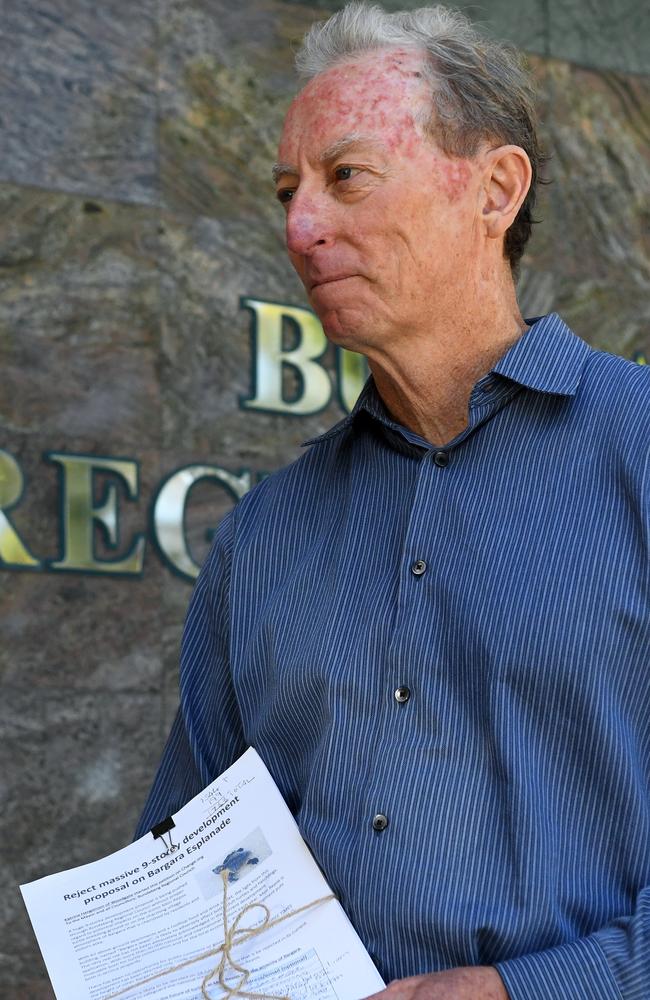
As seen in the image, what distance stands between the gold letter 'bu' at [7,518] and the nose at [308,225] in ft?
6.87

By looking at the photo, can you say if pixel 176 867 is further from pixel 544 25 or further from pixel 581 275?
pixel 544 25

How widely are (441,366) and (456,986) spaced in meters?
0.77

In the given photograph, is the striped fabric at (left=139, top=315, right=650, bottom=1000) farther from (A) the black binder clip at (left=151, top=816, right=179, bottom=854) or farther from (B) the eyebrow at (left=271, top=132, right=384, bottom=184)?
(B) the eyebrow at (left=271, top=132, right=384, bottom=184)

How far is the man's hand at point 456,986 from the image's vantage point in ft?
5.58

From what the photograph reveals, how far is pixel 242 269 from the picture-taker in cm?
451

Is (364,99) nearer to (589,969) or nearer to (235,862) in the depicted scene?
(235,862)

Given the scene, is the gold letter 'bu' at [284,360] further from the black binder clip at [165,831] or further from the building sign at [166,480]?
the black binder clip at [165,831]

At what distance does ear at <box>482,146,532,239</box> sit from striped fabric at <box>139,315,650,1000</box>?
15cm

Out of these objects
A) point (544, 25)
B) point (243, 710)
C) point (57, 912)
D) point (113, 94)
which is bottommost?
point (57, 912)

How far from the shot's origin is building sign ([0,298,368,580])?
405cm

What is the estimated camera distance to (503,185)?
2.18 meters

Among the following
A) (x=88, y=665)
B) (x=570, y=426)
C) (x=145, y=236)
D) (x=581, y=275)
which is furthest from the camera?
(x=581, y=275)

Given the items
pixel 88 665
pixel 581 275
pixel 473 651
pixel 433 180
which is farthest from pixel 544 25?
pixel 473 651

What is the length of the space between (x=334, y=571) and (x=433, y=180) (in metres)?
0.50
